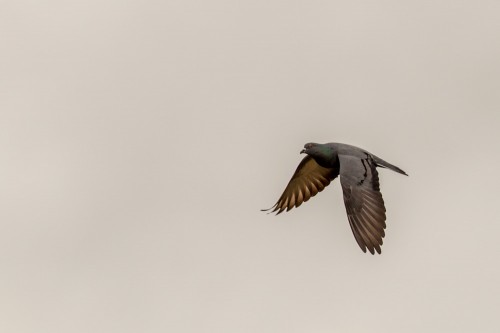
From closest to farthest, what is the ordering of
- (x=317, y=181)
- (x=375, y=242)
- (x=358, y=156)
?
(x=375, y=242), (x=358, y=156), (x=317, y=181)

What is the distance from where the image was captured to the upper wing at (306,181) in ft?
142

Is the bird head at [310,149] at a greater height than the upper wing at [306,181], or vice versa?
the bird head at [310,149]

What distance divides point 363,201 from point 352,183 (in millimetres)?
707

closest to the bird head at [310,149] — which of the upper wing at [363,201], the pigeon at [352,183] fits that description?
the pigeon at [352,183]

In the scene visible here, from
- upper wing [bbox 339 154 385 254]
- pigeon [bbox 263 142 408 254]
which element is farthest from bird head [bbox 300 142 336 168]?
upper wing [bbox 339 154 385 254]

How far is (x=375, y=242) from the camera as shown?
123ft

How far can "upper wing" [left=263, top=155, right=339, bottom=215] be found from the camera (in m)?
43.4

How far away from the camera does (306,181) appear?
43531 millimetres

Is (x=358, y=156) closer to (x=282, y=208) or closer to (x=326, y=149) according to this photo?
(x=326, y=149)

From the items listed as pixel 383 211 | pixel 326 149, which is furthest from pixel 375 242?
pixel 326 149

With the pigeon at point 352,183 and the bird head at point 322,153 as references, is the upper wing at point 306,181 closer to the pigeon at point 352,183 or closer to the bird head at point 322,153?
the pigeon at point 352,183

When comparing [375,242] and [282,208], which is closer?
[375,242]

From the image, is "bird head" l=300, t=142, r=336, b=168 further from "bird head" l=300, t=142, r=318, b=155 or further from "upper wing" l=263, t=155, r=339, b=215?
"upper wing" l=263, t=155, r=339, b=215

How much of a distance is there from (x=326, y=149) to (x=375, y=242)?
15.5ft
